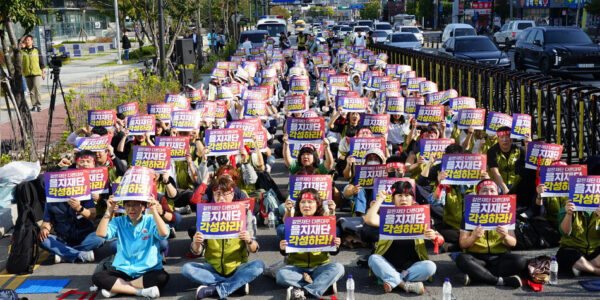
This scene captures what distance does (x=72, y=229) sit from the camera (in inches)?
355

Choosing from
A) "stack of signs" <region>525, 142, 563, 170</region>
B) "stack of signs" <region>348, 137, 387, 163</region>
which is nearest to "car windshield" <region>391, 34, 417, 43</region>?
"stack of signs" <region>348, 137, 387, 163</region>

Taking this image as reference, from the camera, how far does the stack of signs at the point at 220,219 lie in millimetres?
7320

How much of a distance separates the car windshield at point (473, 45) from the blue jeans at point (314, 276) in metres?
21.7

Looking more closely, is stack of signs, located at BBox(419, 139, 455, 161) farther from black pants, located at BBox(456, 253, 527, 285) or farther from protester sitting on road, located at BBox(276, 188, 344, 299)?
protester sitting on road, located at BBox(276, 188, 344, 299)

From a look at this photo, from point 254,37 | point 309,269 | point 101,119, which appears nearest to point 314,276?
point 309,269

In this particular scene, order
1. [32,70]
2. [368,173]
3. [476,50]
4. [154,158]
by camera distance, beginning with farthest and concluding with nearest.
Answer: [476,50], [32,70], [154,158], [368,173]

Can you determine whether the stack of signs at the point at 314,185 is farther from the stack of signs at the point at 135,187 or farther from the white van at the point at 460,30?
the white van at the point at 460,30

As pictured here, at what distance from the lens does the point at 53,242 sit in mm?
8844

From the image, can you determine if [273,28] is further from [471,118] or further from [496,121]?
[496,121]

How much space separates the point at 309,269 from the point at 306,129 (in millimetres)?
3998

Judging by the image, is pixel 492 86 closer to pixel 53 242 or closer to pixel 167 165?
pixel 167 165

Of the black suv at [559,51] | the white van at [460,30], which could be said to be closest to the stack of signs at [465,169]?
the black suv at [559,51]

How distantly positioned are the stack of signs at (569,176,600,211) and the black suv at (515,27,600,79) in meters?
18.5

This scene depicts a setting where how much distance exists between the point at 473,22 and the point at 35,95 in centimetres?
7550
